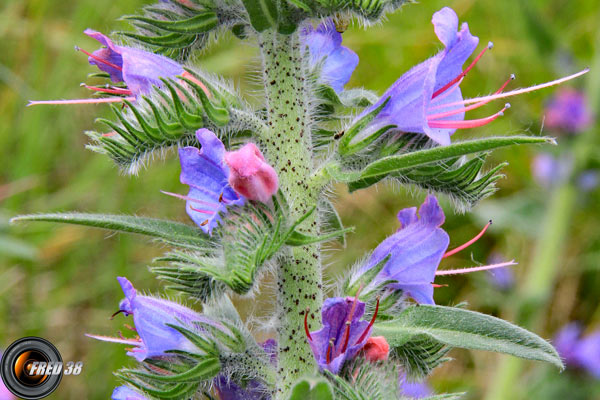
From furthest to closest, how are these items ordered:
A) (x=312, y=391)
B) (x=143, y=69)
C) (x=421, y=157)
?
(x=143, y=69) < (x=421, y=157) < (x=312, y=391)

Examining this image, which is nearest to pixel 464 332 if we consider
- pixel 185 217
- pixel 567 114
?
pixel 185 217

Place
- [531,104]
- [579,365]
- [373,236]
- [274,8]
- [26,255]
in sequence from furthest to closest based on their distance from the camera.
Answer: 1. [531,104]
2. [373,236]
3. [579,365]
4. [26,255]
5. [274,8]

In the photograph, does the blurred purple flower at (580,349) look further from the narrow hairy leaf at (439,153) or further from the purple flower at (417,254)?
the narrow hairy leaf at (439,153)

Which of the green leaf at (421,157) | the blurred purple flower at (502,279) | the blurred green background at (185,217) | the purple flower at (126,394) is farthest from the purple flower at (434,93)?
the blurred purple flower at (502,279)

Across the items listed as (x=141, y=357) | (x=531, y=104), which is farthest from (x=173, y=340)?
(x=531, y=104)

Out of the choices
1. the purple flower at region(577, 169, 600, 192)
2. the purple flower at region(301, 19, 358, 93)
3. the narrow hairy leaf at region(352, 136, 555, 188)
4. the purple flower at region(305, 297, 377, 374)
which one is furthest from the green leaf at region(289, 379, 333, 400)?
the purple flower at region(577, 169, 600, 192)

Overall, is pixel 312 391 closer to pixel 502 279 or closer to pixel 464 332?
pixel 464 332

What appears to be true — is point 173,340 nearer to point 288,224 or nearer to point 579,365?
point 288,224
